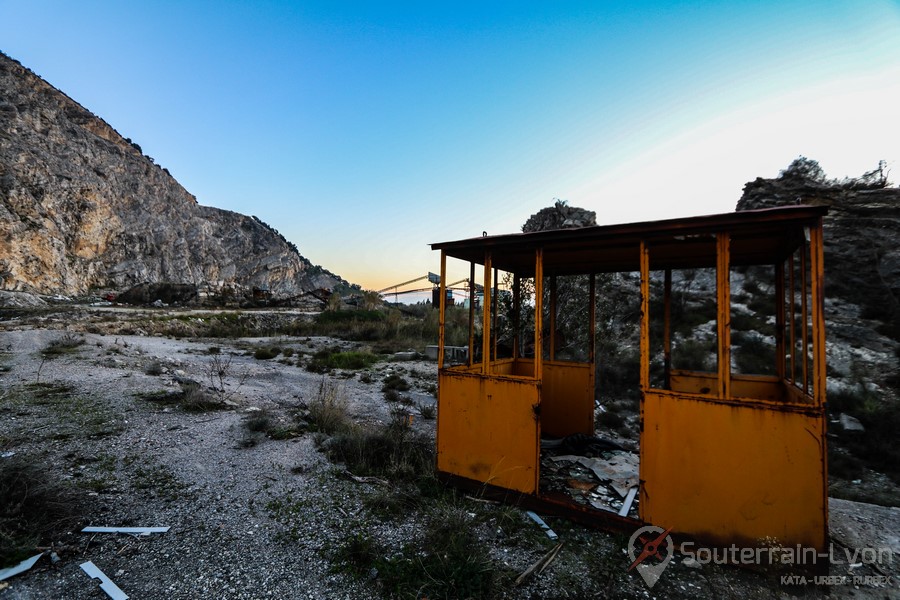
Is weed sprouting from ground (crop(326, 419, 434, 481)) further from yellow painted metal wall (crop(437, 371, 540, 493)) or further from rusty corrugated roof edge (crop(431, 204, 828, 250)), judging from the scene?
rusty corrugated roof edge (crop(431, 204, 828, 250))

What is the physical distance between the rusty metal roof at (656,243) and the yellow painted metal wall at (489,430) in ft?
5.11

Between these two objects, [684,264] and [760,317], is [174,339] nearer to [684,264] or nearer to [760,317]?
[684,264]

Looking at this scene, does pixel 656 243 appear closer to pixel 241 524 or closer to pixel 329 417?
pixel 241 524

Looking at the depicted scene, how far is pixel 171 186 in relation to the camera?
5366 centimetres

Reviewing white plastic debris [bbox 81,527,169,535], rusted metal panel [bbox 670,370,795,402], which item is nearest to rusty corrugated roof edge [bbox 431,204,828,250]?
rusted metal panel [bbox 670,370,795,402]

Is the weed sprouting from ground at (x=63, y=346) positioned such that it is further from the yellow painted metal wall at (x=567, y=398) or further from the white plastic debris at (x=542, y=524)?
the white plastic debris at (x=542, y=524)

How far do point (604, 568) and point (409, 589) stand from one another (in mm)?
1633

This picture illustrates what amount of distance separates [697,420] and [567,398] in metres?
2.91

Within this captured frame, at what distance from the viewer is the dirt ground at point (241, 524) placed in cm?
285

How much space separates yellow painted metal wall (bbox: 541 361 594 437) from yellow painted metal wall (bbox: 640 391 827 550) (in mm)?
2519

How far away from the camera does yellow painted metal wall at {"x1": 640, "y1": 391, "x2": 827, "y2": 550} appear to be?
2936 mm

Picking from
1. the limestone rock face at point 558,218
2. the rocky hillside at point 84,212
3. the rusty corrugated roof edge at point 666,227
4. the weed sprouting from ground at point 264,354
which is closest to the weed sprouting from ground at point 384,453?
the rusty corrugated roof edge at point 666,227

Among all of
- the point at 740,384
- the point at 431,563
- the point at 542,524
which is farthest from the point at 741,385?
the point at 431,563

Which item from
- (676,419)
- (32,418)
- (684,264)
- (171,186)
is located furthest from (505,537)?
(171,186)
